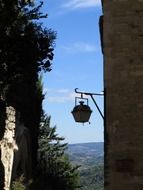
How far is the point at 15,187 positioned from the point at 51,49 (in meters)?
10.3

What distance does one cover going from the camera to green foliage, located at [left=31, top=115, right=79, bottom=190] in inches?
786

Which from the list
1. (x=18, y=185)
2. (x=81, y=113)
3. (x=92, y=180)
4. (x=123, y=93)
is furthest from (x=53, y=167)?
(x=92, y=180)

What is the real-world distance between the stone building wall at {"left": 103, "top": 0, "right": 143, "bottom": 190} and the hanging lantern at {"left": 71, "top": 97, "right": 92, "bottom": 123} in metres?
1.62

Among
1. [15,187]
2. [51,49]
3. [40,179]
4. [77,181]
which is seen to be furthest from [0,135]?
[77,181]

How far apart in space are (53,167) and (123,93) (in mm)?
13638

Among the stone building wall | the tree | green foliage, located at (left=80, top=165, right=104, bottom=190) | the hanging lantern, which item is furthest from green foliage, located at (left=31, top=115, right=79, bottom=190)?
green foliage, located at (left=80, top=165, right=104, bottom=190)

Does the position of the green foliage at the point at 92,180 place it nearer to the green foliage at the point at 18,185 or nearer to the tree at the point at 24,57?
the tree at the point at 24,57

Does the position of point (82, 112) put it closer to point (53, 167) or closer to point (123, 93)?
point (123, 93)

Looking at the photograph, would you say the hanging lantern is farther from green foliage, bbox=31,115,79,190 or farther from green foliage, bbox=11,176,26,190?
green foliage, bbox=31,115,79,190

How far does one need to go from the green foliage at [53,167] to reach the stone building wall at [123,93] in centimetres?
876

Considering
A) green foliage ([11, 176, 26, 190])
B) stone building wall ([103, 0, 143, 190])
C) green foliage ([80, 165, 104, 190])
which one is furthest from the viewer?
green foliage ([80, 165, 104, 190])

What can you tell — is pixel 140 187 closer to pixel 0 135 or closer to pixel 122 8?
pixel 122 8

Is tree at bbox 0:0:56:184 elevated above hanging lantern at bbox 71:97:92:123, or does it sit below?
above

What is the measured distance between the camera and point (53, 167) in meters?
23.0
